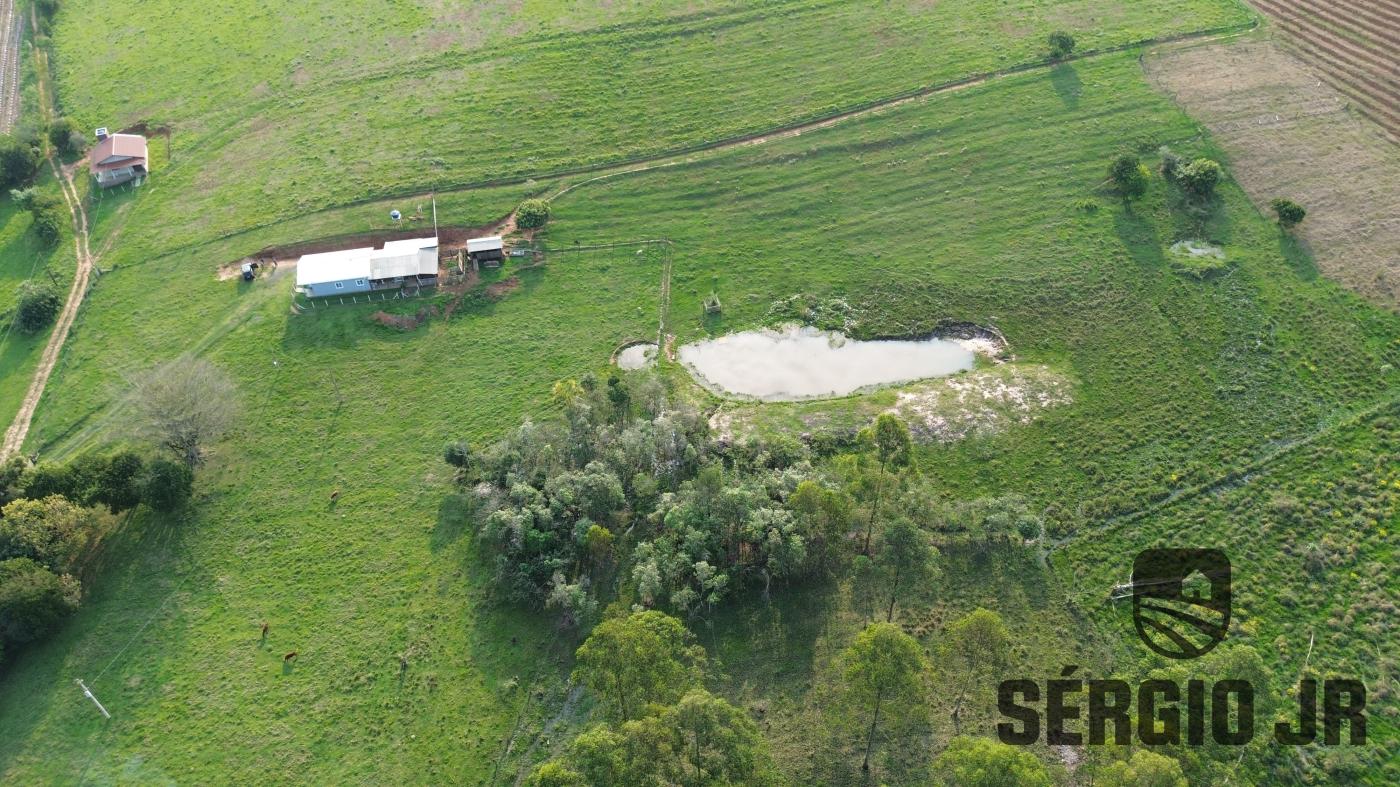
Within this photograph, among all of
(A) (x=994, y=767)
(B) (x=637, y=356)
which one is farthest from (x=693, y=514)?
(A) (x=994, y=767)

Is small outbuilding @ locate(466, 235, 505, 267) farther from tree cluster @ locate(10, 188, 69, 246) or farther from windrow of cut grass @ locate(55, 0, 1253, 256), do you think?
tree cluster @ locate(10, 188, 69, 246)

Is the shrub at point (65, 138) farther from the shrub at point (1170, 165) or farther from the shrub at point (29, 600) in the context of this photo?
the shrub at point (1170, 165)

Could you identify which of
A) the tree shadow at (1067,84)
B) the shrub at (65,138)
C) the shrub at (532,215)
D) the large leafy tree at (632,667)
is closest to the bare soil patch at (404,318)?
the shrub at (532,215)

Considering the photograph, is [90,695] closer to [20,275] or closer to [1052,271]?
[20,275]

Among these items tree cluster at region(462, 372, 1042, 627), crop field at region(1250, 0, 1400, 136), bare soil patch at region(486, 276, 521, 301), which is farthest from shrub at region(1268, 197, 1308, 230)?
bare soil patch at region(486, 276, 521, 301)

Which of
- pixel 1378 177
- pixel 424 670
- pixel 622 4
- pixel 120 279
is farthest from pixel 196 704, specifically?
pixel 1378 177

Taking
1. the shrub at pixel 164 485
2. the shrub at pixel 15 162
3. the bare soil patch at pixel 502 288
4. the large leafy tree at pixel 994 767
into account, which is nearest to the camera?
the large leafy tree at pixel 994 767

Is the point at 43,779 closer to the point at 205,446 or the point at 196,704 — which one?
the point at 196,704
